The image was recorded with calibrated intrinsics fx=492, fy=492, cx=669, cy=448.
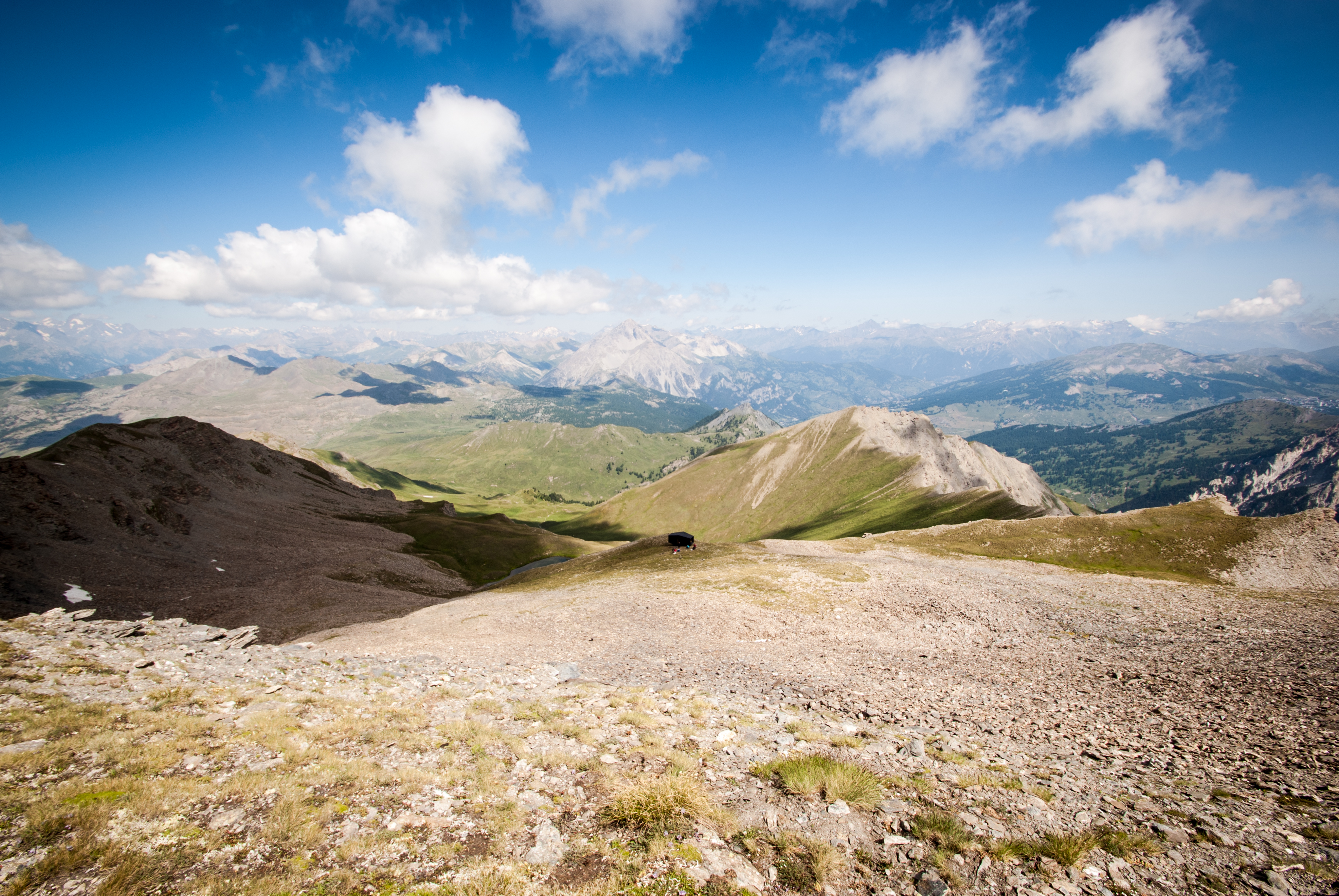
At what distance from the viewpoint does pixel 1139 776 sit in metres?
11.8

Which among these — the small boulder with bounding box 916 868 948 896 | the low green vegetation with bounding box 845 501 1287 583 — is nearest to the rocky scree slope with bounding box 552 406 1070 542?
the low green vegetation with bounding box 845 501 1287 583

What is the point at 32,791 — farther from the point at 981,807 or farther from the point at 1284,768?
the point at 1284,768

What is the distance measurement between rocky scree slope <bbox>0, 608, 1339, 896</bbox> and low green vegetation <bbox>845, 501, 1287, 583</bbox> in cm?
4760

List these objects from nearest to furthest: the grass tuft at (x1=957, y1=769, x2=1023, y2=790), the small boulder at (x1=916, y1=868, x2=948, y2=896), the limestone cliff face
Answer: the small boulder at (x1=916, y1=868, x2=948, y2=896) < the grass tuft at (x1=957, y1=769, x2=1023, y2=790) < the limestone cliff face

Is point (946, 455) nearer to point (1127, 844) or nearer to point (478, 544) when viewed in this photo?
point (478, 544)

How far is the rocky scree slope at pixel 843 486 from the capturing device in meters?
132

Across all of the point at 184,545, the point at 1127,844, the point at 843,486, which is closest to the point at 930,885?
the point at 1127,844

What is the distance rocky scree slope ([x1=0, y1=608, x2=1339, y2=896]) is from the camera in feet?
25.0

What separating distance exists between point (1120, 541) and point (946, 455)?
115929 mm

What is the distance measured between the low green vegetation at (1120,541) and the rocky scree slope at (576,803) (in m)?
47.6

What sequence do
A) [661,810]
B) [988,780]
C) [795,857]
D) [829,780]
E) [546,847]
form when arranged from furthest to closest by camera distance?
1. [988,780]
2. [829,780]
3. [661,810]
4. [546,847]
5. [795,857]

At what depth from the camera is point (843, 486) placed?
16000 centimetres

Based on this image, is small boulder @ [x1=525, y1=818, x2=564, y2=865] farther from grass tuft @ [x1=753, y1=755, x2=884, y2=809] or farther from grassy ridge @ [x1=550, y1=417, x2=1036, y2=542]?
grassy ridge @ [x1=550, y1=417, x2=1036, y2=542]

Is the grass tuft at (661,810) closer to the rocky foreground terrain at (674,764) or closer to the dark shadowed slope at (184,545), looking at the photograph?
the rocky foreground terrain at (674,764)
